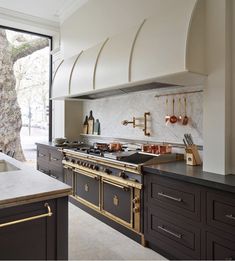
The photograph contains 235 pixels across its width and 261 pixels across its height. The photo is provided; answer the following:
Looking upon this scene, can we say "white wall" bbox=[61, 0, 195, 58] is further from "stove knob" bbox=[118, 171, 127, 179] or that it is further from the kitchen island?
the kitchen island

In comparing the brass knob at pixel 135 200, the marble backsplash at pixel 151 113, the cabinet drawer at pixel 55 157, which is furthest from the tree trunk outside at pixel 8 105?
the brass knob at pixel 135 200

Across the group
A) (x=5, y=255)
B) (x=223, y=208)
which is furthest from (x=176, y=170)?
(x=5, y=255)

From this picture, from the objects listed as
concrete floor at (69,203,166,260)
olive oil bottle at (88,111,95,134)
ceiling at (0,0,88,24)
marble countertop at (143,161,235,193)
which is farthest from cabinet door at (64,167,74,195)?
ceiling at (0,0,88,24)

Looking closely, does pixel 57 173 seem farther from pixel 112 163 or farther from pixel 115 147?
pixel 112 163

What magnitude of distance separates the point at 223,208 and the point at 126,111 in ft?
7.13

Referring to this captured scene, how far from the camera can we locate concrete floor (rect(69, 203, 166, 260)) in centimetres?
233

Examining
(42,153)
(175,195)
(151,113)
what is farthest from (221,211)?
(42,153)

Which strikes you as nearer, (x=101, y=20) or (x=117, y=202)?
(x=117, y=202)

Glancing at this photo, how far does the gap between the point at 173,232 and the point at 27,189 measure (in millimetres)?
1375

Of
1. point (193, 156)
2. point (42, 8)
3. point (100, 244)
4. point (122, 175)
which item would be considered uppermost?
point (42, 8)

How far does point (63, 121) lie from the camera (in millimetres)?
4590

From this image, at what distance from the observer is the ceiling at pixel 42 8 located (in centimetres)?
410

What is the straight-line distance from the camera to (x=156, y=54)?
2.31 m

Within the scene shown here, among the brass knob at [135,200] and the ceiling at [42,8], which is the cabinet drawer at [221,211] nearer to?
the brass knob at [135,200]
